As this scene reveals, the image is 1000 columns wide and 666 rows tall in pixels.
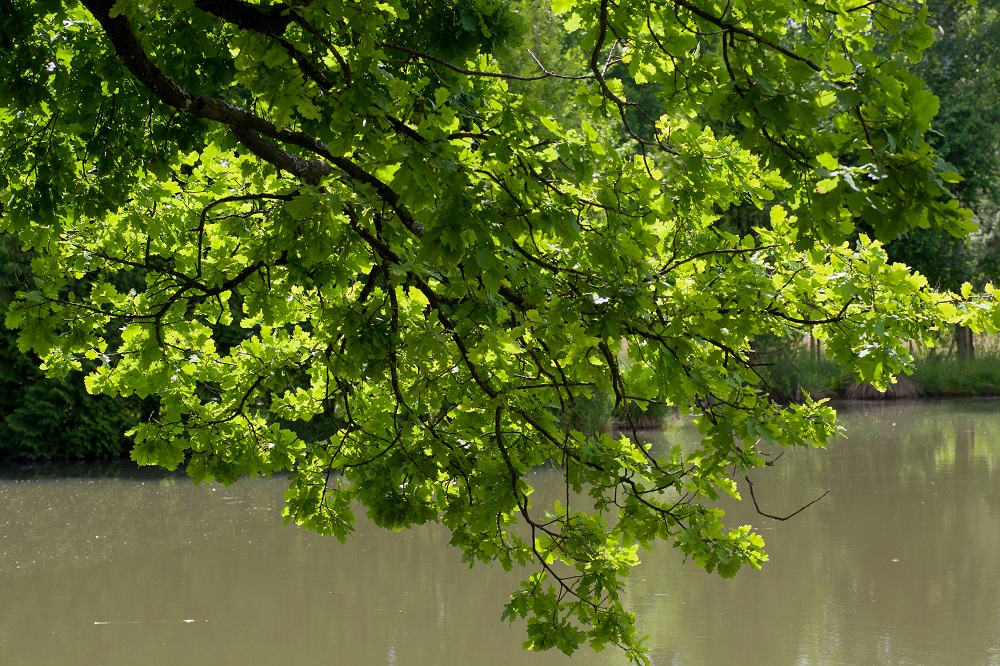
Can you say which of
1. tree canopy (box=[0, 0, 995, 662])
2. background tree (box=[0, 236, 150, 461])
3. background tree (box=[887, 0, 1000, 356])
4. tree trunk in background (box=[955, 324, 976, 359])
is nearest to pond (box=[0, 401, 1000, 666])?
background tree (box=[0, 236, 150, 461])

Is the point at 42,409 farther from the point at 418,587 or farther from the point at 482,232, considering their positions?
the point at 482,232

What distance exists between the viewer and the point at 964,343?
→ 20.3m

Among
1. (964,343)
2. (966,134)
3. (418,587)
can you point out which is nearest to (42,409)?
(418,587)

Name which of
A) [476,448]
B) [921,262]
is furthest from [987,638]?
[921,262]

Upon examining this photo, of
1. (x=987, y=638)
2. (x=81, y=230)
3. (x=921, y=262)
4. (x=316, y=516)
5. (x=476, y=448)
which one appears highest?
(x=921, y=262)

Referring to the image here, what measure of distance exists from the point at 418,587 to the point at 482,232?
568 cm

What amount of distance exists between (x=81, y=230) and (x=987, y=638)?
17.3 ft

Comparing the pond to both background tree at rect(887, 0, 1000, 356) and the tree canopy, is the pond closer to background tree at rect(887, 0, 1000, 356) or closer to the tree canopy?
the tree canopy

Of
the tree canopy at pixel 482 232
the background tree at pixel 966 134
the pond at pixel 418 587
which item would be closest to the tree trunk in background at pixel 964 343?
the background tree at pixel 966 134

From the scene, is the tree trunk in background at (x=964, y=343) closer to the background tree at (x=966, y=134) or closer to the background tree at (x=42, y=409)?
the background tree at (x=966, y=134)

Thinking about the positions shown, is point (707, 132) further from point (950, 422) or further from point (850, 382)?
point (850, 382)

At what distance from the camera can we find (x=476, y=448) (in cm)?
396

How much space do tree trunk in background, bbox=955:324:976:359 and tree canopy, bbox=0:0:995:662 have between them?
17.1 meters

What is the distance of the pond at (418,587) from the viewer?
6.50 metres
